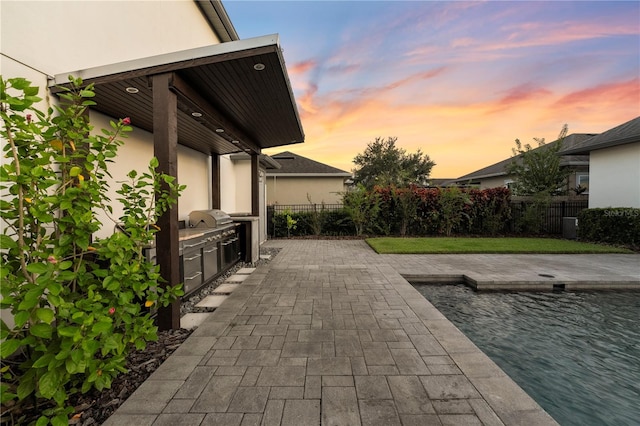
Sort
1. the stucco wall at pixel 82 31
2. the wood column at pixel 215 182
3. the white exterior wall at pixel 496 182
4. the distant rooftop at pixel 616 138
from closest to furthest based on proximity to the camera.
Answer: the stucco wall at pixel 82 31 < the wood column at pixel 215 182 < the distant rooftop at pixel 616 138 < the white exterior wall at pixel 496 182

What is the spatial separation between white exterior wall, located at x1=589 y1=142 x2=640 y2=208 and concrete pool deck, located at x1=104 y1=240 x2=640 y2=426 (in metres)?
10.8

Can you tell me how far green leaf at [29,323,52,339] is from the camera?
147cm

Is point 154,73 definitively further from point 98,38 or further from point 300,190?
point 300,190

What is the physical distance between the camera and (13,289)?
149 cm

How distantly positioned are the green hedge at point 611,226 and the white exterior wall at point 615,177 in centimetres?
103

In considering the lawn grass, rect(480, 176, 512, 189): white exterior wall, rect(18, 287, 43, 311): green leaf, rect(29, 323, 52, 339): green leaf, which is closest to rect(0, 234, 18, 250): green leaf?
rect(18, 287, 43, 311): green leaf

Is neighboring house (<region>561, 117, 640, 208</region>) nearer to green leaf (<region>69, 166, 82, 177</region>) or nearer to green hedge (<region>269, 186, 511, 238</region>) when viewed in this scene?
green hedge (<region>269, 186, 511, 238</region>)

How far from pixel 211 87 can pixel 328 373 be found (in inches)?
142

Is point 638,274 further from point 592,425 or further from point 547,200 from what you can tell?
point 547,200

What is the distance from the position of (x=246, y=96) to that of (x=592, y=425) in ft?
16.1

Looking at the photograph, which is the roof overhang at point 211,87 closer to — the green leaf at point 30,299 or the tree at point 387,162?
the green leaf at point 30,299

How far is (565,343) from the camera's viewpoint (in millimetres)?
3148

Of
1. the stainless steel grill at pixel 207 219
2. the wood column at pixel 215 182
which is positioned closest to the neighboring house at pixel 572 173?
the wood column at pixel 215 182

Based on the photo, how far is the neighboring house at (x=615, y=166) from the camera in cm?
949
